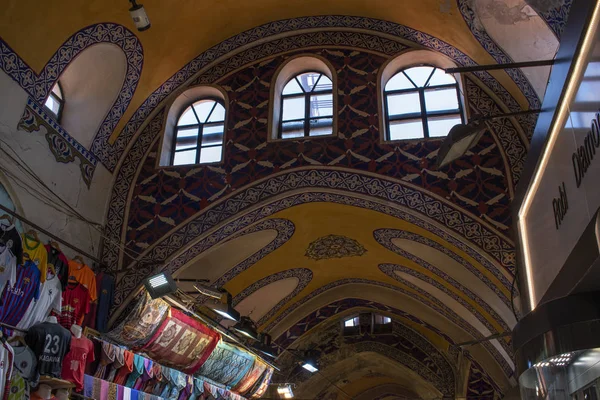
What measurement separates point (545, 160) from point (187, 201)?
17.2 feet

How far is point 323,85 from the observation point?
29.6 ft

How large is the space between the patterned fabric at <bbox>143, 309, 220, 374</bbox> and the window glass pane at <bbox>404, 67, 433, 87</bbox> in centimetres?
462

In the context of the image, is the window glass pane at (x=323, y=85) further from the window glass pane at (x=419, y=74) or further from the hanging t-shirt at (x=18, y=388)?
the hanging t-shirt at (x=18, y=388)

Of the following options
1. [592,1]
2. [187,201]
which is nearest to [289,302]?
[187,201]

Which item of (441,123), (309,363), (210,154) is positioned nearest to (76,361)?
(210,154)

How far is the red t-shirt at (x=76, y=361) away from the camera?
22.3 ft

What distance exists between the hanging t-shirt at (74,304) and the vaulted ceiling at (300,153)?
0.58 m

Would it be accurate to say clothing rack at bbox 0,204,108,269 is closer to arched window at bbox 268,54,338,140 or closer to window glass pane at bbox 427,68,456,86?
arched window at bbox 268,54,338,140

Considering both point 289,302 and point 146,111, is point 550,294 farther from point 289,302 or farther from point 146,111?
point 289,302

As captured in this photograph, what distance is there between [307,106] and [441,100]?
6.14 ft

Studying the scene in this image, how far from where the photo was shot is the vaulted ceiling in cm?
712

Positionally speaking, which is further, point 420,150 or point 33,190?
point 420,150

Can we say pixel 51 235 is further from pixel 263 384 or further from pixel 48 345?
pixel 263 384

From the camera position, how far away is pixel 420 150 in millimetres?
7656
